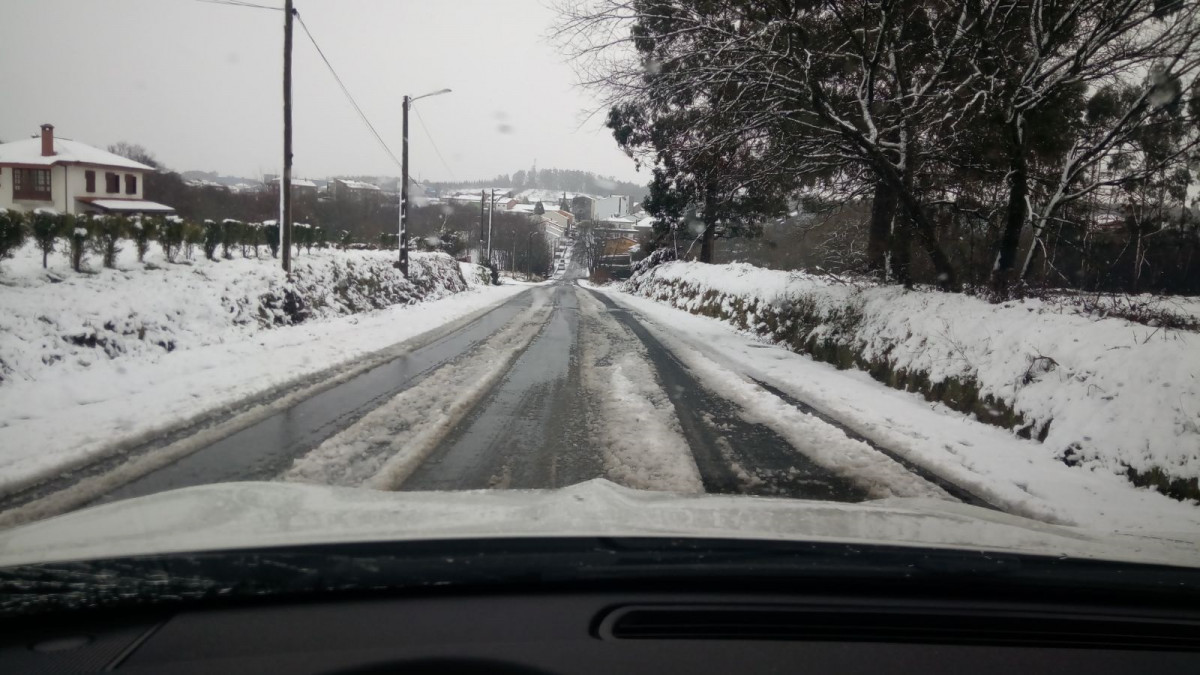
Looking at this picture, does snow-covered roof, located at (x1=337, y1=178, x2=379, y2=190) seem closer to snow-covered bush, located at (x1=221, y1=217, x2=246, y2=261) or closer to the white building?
snow-covered bush, located at (x1=221, y1=217, x2=246, y2=261)

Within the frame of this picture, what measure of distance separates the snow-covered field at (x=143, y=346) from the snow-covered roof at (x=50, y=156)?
9649 millimetres

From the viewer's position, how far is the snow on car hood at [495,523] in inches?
94.0

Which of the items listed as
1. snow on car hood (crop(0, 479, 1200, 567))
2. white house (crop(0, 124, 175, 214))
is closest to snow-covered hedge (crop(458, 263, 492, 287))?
white house (crop(0, 124, 175, 214))

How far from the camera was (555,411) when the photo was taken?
7.36m

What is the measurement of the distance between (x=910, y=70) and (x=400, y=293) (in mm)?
16651

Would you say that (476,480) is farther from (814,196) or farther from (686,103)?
(814,196)

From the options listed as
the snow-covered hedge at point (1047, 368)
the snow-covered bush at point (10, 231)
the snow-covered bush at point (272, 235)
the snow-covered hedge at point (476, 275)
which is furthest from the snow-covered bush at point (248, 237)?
the snow-covered hedge at point (476, 275)

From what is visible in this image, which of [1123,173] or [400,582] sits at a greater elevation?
[1123,173]

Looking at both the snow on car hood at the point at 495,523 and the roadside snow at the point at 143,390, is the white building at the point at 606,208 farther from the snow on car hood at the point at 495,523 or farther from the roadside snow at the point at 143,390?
the snow on car hood at the point at 495,523

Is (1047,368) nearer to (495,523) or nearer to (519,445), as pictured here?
(519,445)

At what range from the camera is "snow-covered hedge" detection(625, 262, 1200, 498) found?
5.50 m

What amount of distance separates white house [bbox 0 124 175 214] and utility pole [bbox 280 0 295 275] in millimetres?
5544

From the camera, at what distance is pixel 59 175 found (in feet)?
72.4

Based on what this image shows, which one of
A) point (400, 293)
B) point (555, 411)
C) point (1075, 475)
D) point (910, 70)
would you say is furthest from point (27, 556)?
point (400, 293)
